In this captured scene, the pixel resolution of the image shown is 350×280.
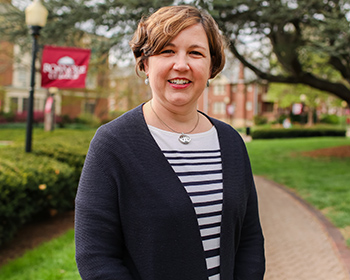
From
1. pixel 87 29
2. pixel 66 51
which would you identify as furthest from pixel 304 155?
pixel 66 51

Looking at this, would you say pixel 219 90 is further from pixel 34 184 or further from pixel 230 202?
pixel 230 202

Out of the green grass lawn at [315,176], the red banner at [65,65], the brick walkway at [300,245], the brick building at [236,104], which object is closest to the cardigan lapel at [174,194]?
the brick walkway at [300,245]

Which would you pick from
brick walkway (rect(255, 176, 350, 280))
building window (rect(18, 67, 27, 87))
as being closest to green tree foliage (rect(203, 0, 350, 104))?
brick walkway (rect(255, 176, 350, 280))

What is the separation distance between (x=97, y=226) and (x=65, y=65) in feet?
19.5

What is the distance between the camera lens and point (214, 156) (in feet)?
5.32

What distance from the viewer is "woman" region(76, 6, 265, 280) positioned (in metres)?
1.36

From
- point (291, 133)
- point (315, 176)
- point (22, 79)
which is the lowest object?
point (315, 176)

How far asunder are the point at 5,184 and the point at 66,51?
3.34 meters

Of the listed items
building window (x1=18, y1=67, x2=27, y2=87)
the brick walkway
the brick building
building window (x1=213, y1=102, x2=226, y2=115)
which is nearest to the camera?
the brick walkway

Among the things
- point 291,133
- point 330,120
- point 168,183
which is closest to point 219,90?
point 330,120

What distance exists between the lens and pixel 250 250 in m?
1.72

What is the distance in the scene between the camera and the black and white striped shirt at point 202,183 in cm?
147

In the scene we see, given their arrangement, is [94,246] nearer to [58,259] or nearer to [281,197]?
[58,259]

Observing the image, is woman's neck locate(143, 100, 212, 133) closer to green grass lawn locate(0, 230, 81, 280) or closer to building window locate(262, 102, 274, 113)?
green grass lawn locate(0, 230, 81, 280)
